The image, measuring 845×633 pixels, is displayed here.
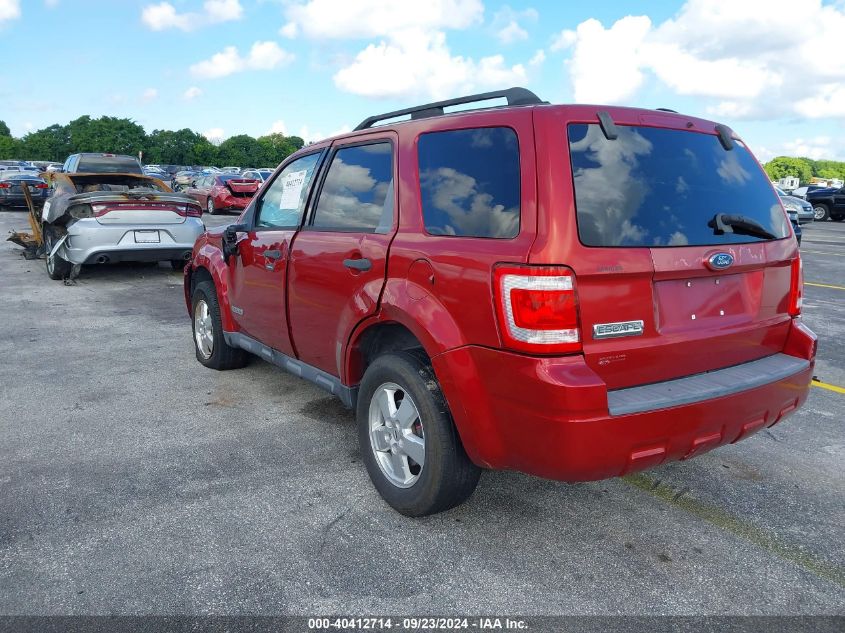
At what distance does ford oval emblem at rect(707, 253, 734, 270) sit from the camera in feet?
9.20

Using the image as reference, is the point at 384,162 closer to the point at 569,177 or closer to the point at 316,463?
the point at 569,177

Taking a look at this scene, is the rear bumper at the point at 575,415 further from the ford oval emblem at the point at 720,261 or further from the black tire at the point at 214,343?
the black tire at the point at 214,343

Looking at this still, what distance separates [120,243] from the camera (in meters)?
9.20

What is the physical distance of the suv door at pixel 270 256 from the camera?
165 inches

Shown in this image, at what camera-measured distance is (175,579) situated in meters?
2.69

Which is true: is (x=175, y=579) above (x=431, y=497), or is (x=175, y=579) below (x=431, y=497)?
below

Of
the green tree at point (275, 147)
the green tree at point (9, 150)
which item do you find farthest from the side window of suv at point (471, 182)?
the green tree at point (9, 150)

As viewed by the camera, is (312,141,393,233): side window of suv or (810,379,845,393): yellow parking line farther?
(810,379,845,393): yellow parking line

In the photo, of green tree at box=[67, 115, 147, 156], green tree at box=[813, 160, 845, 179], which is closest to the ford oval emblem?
green tree at box=[67, 115, 147, 156]

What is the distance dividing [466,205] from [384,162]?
2.50ft

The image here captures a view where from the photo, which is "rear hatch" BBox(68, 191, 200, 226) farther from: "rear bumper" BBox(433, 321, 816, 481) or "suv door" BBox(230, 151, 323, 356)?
"rear bumper" BBox(433, 321, 816, 481)

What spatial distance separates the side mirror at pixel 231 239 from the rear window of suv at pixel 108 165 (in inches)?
436

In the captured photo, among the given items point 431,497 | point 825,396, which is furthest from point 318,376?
point 825,396

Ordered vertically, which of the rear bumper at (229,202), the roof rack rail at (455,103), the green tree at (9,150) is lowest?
the rear bumper at (229,202)
